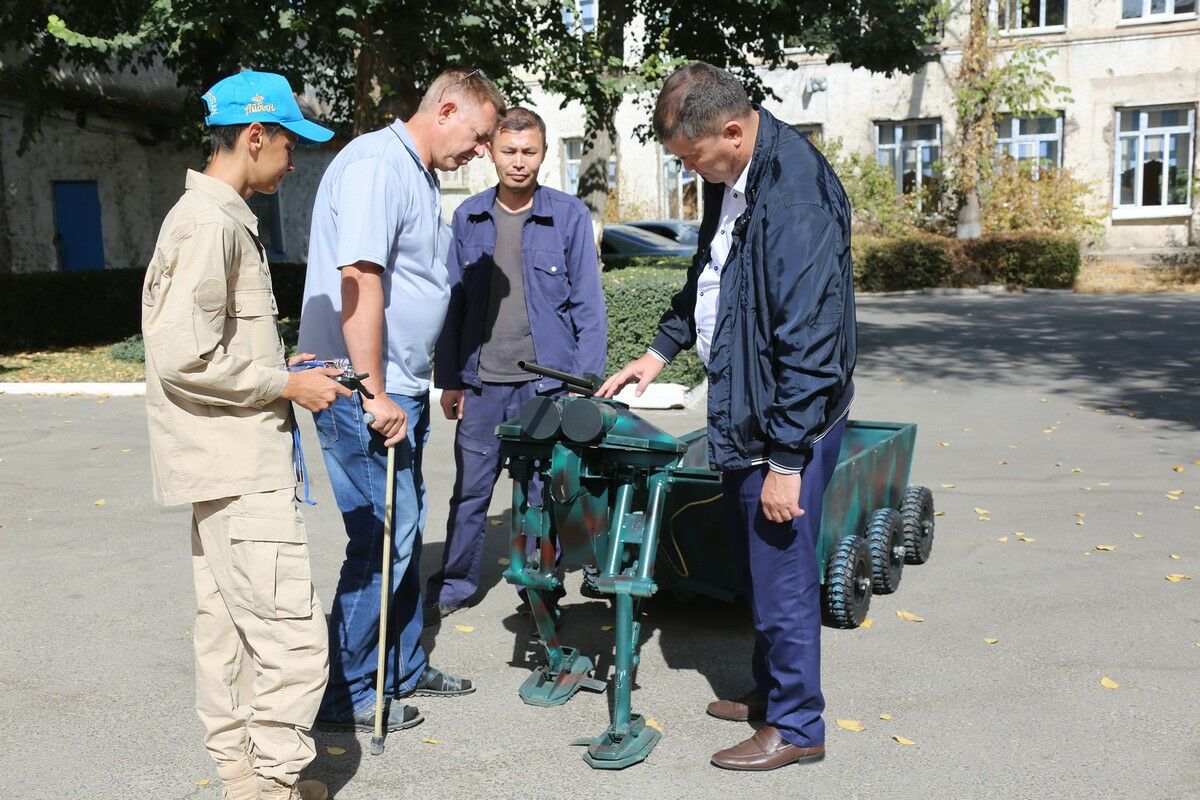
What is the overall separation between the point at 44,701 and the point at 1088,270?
23.5 meters

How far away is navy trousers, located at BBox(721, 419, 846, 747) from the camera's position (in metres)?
3.67

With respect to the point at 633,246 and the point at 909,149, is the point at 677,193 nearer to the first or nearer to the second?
the point at 909,149

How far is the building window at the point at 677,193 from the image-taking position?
30.9m

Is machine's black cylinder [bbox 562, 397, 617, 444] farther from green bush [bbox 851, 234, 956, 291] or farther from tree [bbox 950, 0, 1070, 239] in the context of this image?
tree [bbox 950, 0, 1070, 239]

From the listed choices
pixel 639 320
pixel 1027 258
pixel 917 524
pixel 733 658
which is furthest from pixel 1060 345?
pixel 733 658

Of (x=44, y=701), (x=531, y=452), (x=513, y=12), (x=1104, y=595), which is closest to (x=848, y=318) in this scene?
(x=531, y=452)

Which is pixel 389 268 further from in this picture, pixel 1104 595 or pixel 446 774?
pixel 1104 595

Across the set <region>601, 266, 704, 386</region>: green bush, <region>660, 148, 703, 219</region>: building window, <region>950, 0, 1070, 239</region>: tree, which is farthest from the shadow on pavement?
<region>660, 148, 703, 219</region>: building window

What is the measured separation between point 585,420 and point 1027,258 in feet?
67.0

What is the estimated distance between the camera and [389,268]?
3902mm

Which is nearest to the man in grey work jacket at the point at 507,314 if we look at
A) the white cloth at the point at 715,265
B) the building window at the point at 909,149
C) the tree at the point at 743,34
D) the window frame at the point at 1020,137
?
the white cloth at the point at 715,265

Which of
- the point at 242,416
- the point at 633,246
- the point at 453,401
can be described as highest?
the point at 633,246

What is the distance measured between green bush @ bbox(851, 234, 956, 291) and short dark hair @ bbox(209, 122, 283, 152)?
20.5 meters

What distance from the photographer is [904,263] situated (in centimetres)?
2317
